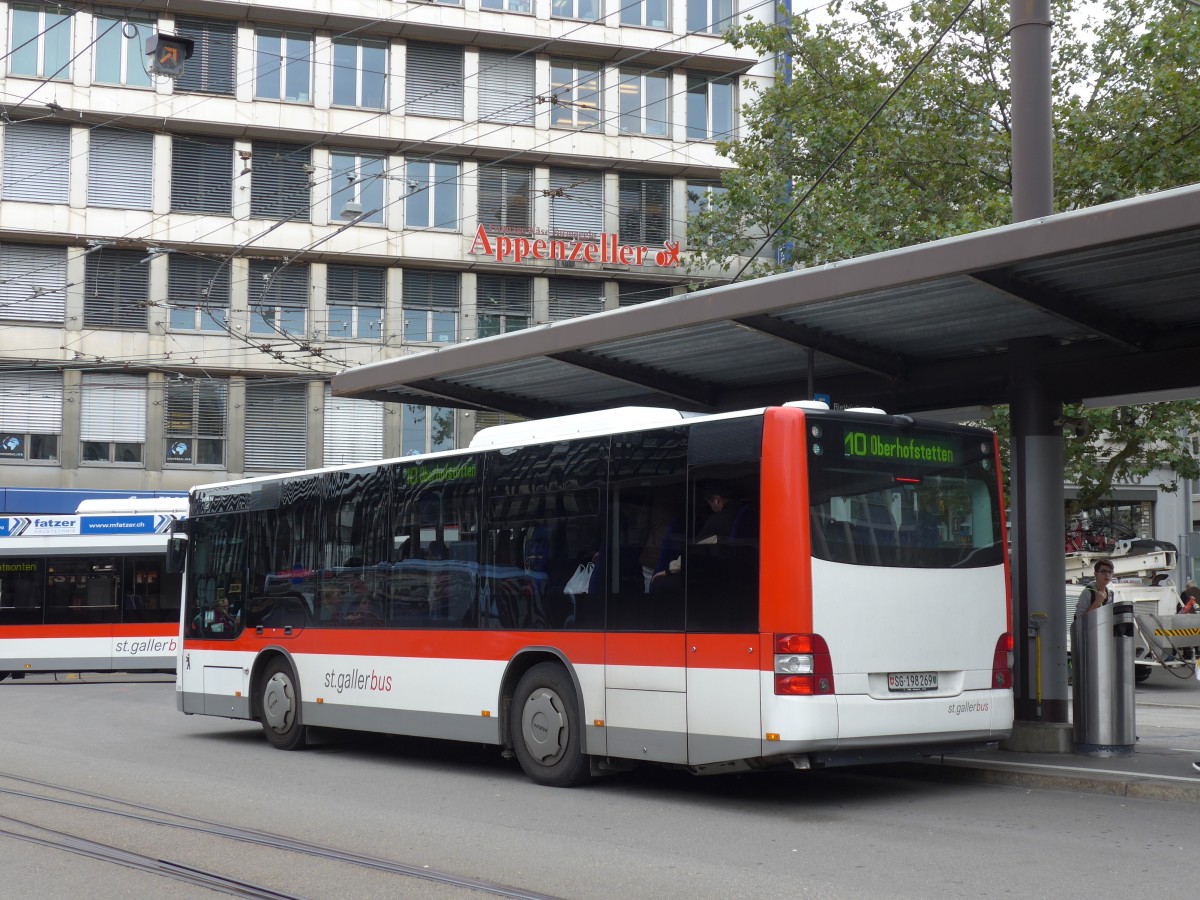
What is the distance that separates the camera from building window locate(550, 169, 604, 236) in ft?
133


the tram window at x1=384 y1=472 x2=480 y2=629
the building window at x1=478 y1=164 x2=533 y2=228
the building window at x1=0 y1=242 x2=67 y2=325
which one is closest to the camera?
the tram window at x1=384 y1=472 x2=480 y2=629

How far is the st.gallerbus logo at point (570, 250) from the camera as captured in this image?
39844mm

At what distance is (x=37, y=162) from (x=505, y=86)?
12.4 metres

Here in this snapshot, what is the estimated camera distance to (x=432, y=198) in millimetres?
39875

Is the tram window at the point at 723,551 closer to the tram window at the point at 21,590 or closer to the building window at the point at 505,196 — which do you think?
the tram window at the point at 21,590

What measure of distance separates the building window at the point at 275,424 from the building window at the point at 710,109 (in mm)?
13271

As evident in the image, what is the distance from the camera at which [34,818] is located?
397 inches

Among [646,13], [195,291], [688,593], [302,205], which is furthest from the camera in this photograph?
[646,13]

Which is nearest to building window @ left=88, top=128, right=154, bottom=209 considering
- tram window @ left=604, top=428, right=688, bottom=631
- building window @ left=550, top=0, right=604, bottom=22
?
building window @ left=550, top=0, right=604, bottom=22

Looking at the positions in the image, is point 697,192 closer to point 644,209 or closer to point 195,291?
point 644,209

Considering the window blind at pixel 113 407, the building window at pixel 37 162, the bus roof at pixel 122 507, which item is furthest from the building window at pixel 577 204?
the bus roof at pixel 122 507

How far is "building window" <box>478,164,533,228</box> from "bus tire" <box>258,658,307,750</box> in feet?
85.9

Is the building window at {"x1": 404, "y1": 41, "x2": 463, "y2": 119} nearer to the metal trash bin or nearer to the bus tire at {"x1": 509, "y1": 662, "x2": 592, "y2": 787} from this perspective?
the bus tire at {"x1": 509, "y1": 662, "x2": 592, "y2": 787}

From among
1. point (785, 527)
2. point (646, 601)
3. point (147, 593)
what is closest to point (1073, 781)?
point (785, 527)
